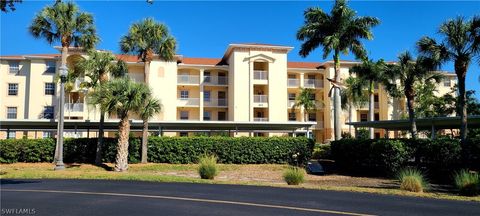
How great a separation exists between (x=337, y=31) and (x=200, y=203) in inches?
853

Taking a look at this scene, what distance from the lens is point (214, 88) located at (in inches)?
1916

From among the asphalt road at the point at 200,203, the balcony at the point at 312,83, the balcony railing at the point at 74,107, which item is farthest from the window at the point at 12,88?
the asphalt road at the point at 200,203

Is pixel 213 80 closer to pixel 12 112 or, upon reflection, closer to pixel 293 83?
pixel 293 83

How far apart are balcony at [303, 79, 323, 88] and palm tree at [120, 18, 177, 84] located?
2558cm

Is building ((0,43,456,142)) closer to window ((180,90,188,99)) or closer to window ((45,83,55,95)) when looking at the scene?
window ((45,83,55,95))

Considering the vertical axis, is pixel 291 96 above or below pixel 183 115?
above

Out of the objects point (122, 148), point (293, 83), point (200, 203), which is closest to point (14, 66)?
point (122, 148)

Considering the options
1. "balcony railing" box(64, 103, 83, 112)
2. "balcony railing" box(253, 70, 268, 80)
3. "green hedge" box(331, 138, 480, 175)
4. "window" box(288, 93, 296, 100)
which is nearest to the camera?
"green hedge" box(331, 138, 480, 175)

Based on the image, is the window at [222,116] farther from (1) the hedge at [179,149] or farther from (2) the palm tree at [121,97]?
(2) the palm tree at [121,97]

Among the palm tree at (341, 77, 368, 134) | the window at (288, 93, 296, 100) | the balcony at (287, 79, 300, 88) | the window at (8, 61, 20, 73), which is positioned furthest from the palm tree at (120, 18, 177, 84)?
the window at (288, 93, 296, 100)

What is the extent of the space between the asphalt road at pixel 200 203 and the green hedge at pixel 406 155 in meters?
9.29

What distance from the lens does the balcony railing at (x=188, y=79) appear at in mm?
46969

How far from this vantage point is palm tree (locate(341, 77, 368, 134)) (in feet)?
140

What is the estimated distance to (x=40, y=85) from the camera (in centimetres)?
4344
